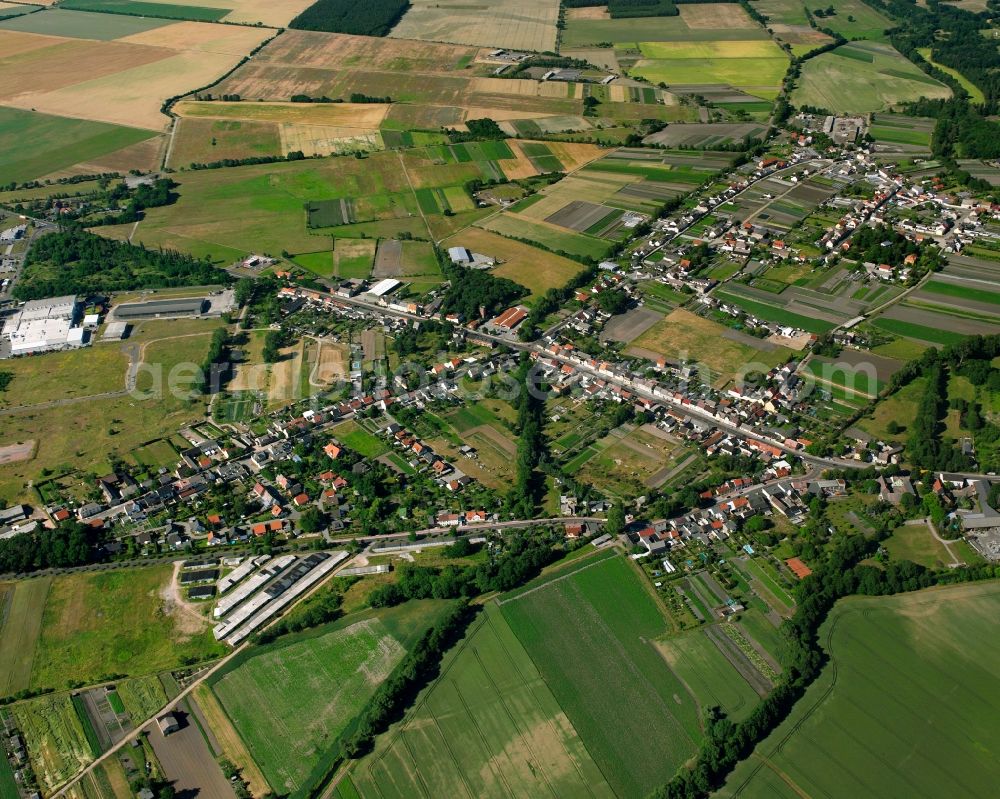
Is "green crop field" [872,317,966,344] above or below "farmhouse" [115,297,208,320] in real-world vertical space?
above

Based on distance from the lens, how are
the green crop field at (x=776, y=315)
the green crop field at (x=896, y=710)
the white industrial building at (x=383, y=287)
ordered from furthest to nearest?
the white industrial building at (x=383, y=287), the green crop field at (x=776, y=315), the green crop field at (x=896, y=710)

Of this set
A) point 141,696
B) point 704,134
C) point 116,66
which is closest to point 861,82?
point 704,134

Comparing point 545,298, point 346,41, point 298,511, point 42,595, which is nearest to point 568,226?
point 545,298

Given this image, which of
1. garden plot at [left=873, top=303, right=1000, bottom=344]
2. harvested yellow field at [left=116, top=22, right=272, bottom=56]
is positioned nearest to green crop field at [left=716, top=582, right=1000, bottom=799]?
garden plot at [left=873, top=303, right=1000, bottom=344]

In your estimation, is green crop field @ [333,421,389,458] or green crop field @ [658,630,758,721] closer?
green crop field @ [658,630,758,721]

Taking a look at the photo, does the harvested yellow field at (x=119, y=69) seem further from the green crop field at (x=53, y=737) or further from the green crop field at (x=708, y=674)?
the green crop field at (x=708, y=674)

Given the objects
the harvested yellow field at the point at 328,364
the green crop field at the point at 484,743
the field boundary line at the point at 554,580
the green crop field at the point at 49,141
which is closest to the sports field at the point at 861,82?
the harvested yellow field at the point at 328,364

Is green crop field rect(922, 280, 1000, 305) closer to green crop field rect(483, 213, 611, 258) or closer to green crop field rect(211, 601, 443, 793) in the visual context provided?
green crop field rect(483, 213, 611, 258)
